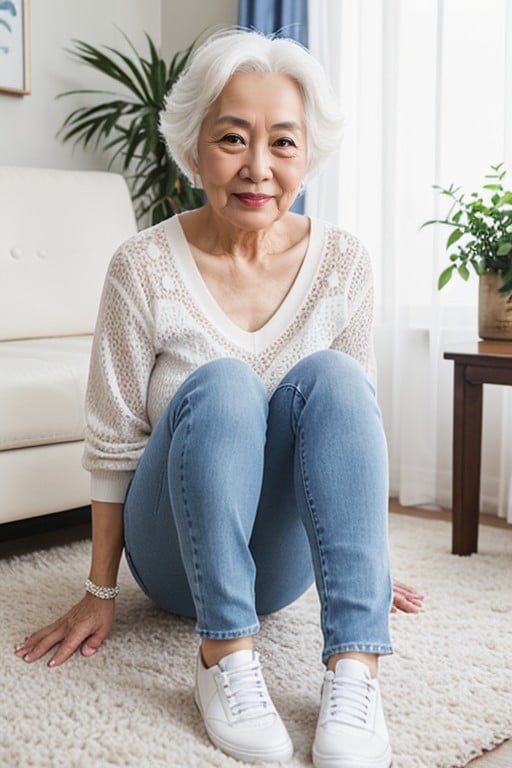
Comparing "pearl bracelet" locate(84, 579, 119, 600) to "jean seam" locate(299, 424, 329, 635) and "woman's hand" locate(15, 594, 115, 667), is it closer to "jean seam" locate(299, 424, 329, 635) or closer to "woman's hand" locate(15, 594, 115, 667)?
"woman's hand" locate(15, 594, 115, 667)

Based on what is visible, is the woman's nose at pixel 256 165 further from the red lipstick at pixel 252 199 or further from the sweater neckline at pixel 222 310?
the sweater neckline at pixel 222 310

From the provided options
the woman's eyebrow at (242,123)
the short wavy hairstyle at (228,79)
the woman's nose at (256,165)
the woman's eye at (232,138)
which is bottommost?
the woman's nose at (256,165)

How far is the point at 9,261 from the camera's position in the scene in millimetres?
2777

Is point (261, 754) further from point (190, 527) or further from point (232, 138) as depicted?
point (232, 138)

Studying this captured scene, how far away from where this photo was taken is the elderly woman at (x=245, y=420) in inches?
49.8

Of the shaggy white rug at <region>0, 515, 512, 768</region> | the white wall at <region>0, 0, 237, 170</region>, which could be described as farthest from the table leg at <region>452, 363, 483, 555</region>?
the white wall at <region>0, 0, 237, 170</region>

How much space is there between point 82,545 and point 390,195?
1.39m

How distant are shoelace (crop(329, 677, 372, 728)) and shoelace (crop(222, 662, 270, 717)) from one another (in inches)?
3.5

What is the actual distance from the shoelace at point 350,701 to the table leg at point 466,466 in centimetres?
109

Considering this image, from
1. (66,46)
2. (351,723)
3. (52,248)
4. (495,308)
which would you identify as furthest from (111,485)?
(66,46)

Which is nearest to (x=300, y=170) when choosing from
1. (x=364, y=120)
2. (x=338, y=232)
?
(x=338, y=232)

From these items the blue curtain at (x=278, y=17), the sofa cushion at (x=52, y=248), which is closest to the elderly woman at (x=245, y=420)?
the sofa cushion at (x=52, y=248)

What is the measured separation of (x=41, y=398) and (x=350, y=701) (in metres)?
1.15

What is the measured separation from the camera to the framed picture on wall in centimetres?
321
